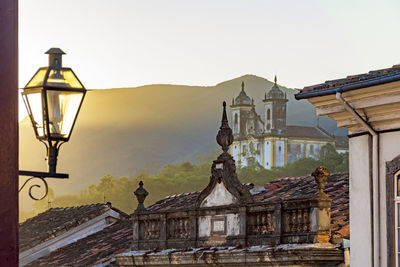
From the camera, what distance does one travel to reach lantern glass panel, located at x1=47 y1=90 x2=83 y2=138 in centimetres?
788

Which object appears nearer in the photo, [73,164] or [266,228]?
[266,228]

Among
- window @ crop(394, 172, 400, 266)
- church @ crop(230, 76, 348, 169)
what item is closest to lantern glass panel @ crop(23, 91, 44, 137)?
window @ crop(394, 172, 400, 266)

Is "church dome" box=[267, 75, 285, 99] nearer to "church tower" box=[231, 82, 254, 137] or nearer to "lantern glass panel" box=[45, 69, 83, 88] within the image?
"church tower" box=[231, 82, 254, 137]

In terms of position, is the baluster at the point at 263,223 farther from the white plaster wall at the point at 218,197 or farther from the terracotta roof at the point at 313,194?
the white plaster wall at the point at 218,197

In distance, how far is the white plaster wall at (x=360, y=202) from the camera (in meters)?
12.7

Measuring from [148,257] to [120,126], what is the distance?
6777 inches

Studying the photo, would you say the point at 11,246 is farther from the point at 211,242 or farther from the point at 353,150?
the point at 211,242

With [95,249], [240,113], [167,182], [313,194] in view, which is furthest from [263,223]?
[240,113]

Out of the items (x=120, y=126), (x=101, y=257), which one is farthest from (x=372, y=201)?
(x=120, y=126)

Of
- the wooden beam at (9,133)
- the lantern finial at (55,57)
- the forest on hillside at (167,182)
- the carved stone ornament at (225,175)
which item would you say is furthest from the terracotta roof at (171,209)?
the forest on hillside at (167,182)

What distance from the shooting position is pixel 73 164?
178 m

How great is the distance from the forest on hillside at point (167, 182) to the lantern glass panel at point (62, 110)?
133463mm

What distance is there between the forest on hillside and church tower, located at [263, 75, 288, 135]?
27.3ft

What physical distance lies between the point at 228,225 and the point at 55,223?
13475 mm
